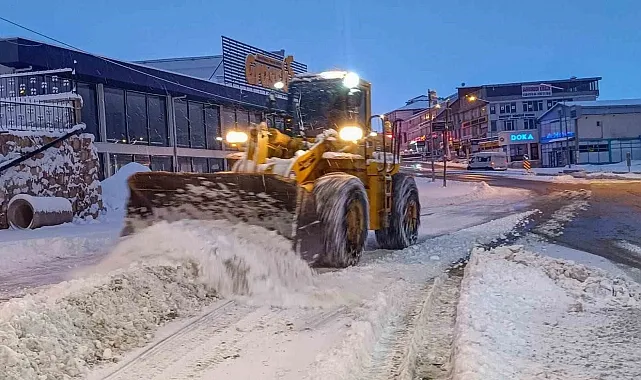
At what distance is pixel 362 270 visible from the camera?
9.01 metres

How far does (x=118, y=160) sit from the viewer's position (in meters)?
24.2

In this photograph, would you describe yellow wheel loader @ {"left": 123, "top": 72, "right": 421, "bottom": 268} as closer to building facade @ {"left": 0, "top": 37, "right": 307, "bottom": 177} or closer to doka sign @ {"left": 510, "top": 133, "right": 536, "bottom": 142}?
building facade @ {"left": 0, "top": 37, "right": 307, "bottom": 177}

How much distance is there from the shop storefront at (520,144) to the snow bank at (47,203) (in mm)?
69069

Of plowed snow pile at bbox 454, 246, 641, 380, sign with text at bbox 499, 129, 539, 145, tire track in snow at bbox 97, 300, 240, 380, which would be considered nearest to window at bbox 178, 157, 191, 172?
plowed snow pile at bbox 454, 246, 641, 380

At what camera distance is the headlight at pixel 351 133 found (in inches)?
378

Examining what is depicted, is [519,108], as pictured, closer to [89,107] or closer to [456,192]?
[456,192]

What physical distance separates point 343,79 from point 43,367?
6.97 meters

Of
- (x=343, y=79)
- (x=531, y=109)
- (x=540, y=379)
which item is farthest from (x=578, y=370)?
(x=531, y=109)

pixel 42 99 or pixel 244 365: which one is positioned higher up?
pixel 42 99

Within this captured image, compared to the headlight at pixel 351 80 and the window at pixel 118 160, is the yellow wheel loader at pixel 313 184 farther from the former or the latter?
the window at pixel 118 160

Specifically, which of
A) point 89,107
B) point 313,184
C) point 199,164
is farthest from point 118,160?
point 313,184

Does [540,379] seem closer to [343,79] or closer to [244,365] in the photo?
[244,365]

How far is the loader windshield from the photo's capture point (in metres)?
10.5

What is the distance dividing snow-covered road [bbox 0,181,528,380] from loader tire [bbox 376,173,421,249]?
165 centimetres
